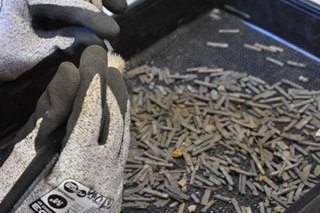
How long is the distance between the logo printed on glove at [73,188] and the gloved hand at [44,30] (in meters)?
0.22

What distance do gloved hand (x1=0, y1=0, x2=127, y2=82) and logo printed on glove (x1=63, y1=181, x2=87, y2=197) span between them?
0.22m

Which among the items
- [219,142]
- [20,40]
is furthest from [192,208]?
[20,40]

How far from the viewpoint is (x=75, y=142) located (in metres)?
0.73

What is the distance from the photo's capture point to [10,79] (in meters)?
0.98

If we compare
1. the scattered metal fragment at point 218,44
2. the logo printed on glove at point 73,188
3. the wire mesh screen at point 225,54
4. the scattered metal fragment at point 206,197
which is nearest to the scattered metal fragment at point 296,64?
the wire mesh screen at point 225,54

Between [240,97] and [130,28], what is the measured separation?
0.28 meters

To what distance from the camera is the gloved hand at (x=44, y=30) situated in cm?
86

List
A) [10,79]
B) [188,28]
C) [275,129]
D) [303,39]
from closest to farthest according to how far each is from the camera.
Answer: [10,79], [275,129], [303,39], [188,28]

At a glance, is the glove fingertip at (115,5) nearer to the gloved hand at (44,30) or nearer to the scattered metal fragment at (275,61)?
the gloved hand at (44,30)

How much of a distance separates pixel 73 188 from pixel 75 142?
5cm

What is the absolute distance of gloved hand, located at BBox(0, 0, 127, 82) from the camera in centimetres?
86

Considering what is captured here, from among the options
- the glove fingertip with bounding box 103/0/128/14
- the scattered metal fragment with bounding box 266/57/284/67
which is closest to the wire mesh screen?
the scattered metal fragment with bounding box 266/57/284/67

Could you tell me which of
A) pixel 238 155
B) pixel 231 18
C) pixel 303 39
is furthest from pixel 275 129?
pixel 231 18

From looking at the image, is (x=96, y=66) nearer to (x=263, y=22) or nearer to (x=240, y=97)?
(x=240, y=97)
